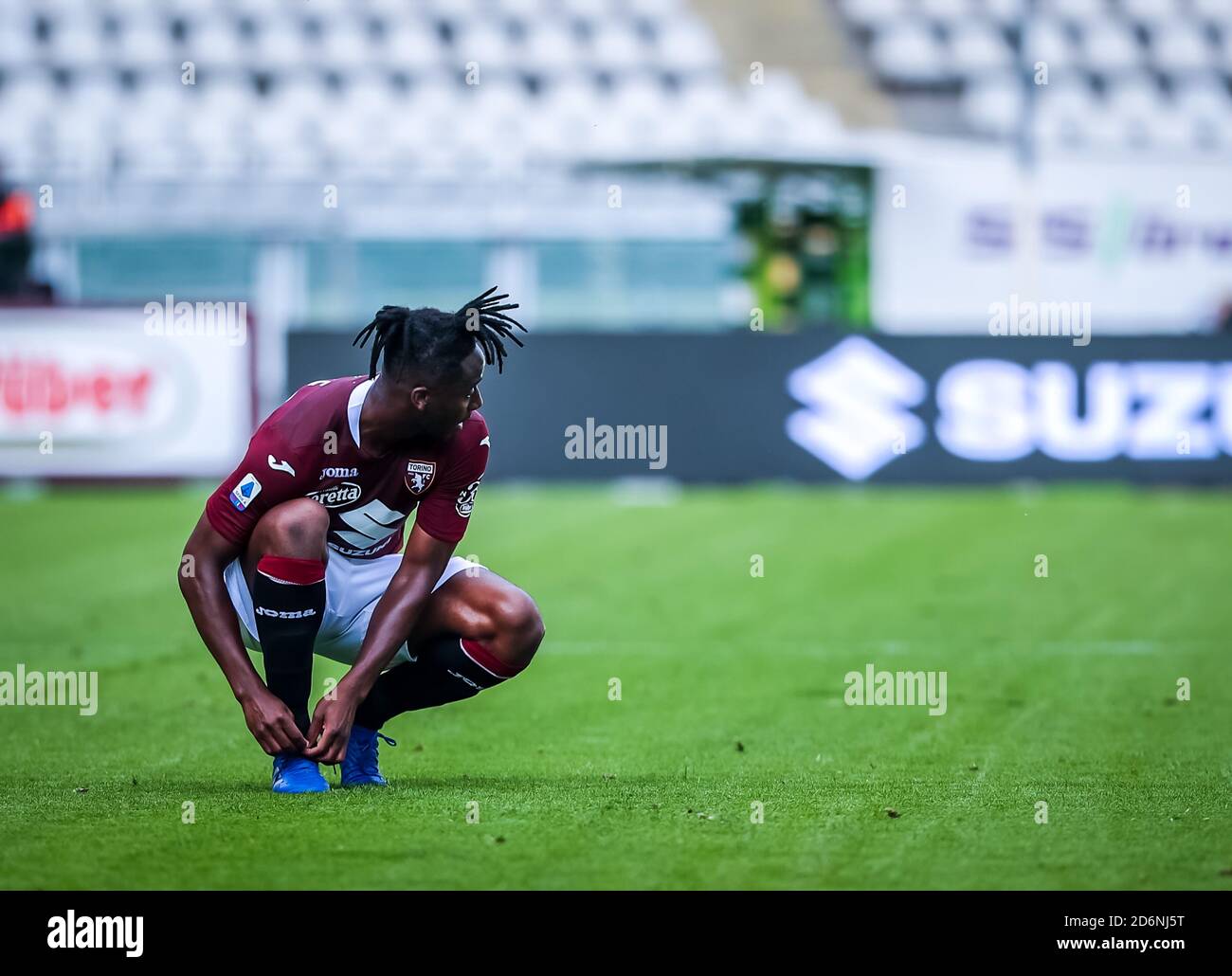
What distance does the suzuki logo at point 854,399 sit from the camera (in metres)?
14.5

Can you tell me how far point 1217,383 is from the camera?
14594 mm

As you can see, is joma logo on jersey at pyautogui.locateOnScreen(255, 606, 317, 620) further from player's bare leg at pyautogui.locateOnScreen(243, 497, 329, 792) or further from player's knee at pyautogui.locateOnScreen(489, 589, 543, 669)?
player's knee at pyautogui.locateOnScreen(489, 589, 543, 669)

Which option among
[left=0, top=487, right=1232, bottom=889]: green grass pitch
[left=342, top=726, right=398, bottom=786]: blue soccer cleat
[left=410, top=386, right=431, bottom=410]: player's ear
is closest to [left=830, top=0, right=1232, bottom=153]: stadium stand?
[left=0, top=487, right=1232, bottom=889]: green grass pitch

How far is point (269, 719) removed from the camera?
5.16 m

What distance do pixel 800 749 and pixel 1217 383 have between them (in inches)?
367

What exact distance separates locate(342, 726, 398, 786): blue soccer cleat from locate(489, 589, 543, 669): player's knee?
19.1 inches

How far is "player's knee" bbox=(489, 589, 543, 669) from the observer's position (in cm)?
548

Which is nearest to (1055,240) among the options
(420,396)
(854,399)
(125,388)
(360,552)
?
(854,399)

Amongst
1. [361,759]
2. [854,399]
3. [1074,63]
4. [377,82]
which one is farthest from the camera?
[1074,63]

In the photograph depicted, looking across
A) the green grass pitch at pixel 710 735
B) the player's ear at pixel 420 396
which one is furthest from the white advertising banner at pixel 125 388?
the player's ear at pixel 420 396

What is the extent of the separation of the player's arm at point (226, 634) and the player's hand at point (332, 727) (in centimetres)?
7

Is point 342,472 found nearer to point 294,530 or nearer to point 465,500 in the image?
point 294,530

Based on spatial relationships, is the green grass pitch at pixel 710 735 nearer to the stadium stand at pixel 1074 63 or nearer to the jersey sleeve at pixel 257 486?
the jersey sleeve at pixel 257 486

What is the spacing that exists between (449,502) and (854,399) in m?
9.50
